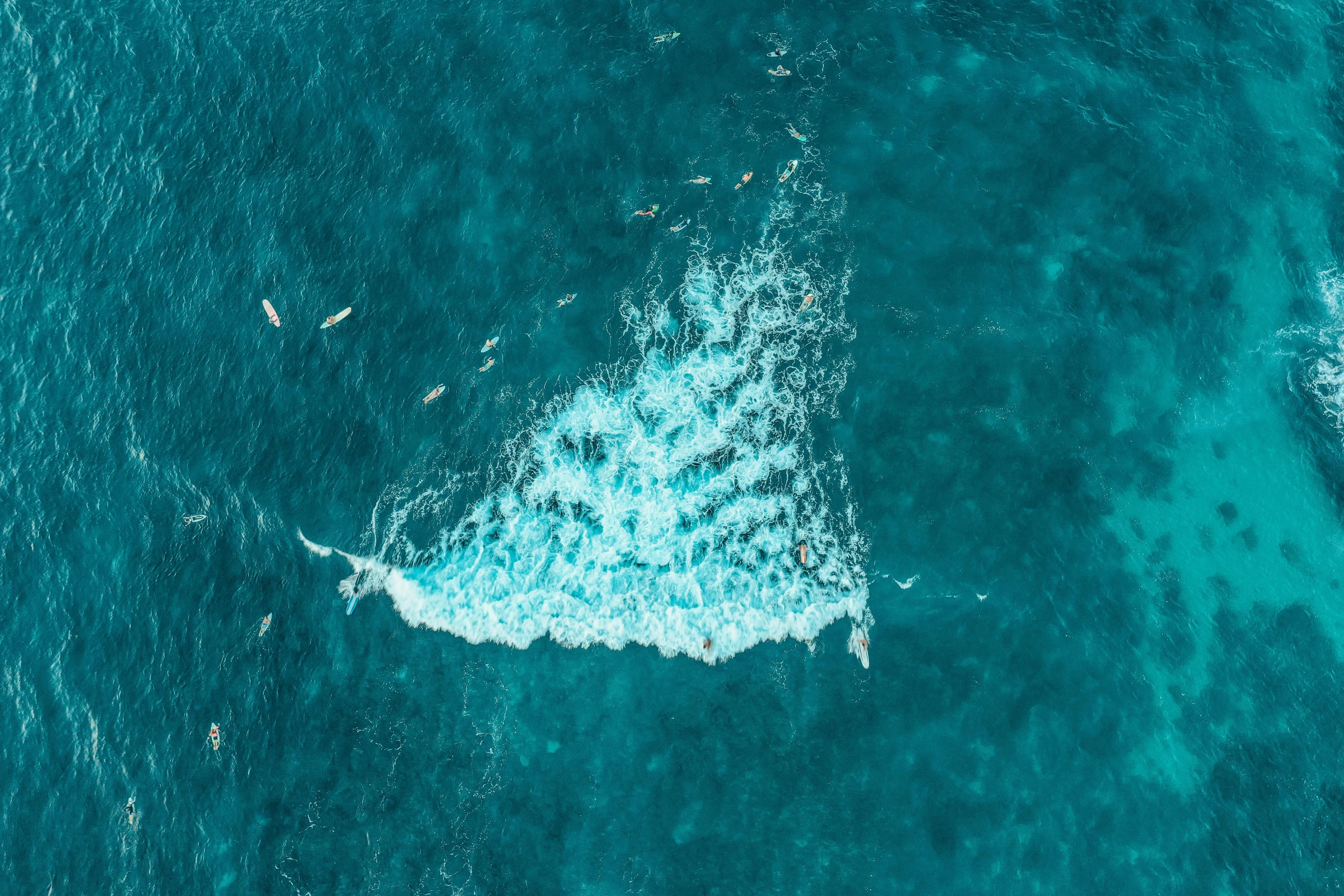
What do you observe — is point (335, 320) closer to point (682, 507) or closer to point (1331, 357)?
point (682, 507)

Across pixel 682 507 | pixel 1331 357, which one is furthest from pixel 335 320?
pixel 1331 357

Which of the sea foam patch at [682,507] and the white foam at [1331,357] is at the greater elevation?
the white foam at [1331,357]

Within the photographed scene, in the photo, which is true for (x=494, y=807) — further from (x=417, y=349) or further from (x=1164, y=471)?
(x=1164, y=471)

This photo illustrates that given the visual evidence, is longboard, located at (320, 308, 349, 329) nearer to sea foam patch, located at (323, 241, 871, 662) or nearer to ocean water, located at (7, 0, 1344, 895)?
ocean water, located at (7, 0, 1344, 895)

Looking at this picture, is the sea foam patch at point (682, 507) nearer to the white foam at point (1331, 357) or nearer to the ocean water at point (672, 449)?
the ocean water at point (672, 449)

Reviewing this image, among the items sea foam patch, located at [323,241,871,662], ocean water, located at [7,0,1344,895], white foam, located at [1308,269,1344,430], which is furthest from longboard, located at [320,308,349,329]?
white foam, located at [1308,269,1344,430]

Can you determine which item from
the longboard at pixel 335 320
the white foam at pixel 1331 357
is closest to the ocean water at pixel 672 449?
the white foam at pixel 1331 357
